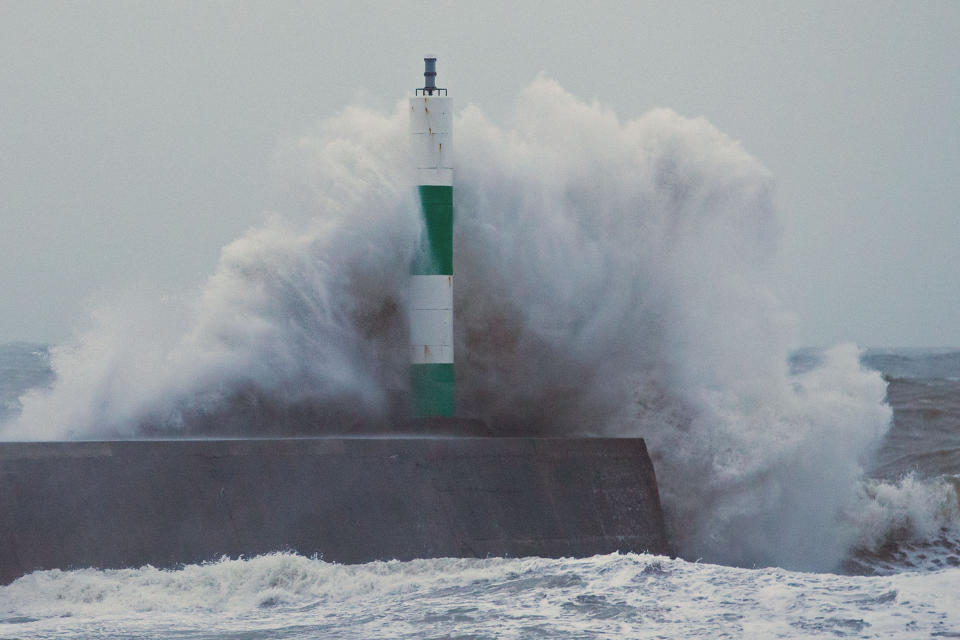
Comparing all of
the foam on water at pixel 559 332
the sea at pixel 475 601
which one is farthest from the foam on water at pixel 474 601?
the foam on water at pixel 559 332

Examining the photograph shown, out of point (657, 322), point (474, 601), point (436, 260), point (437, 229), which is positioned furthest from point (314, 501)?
point (657, 322)

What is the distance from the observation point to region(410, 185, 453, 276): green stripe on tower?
11.3 metres

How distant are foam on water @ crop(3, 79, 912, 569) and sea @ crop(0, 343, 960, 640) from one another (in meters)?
2.56

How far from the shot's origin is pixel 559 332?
489 inches

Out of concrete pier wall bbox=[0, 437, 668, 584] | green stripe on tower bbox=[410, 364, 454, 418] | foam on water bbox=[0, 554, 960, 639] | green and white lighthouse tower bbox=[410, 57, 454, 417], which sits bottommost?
foam on water bbox=[0, 554, 960, 639]

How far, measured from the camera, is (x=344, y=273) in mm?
11805

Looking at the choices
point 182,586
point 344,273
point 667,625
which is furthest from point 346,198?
point 667,625

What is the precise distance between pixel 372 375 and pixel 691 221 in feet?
12.2

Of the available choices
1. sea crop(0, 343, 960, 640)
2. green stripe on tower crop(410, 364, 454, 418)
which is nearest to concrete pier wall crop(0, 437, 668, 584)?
sea crop(0, 343, 960, 640)

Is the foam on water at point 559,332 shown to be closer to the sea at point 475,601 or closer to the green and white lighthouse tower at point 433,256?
the green and white lighthouse tower at point 433,256

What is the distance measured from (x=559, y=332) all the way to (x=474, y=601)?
4.85 meters

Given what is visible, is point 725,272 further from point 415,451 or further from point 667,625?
point 667,625

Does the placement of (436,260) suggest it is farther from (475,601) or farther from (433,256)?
(475,601)

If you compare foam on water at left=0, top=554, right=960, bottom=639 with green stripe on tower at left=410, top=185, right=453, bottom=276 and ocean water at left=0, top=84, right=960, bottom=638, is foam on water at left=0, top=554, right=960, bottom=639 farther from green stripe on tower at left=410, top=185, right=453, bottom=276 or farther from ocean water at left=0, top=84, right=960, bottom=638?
green stripe on tower at left=410, top=185, right=453, bottom=276
